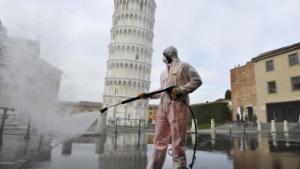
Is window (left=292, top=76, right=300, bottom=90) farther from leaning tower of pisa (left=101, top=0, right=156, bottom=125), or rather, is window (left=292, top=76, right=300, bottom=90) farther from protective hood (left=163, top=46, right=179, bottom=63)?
leaning tower of pisa (left=101, top=0, right=156, bottom=125)

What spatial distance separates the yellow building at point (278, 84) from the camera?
3048 cm

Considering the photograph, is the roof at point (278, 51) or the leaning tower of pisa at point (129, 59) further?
the leaning tower of pisa at point (129, 59)

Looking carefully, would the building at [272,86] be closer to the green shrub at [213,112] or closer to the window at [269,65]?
the window at [269,65]

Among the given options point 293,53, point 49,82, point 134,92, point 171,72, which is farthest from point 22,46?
point 134,92

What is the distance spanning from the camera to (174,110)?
3533 millimetres

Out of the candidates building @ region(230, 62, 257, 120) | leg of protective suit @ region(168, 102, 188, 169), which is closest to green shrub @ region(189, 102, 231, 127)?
building @ region(230, 62, 257, 120)

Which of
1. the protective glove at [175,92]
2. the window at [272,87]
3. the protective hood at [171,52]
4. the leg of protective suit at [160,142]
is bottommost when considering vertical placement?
the leg of protective suit at [160,142]

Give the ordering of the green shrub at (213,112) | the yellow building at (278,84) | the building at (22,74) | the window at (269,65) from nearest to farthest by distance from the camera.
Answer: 1. the building at (22,74)
2. the yellow building at (278,84)
3. the window at (269,65)
4. the green shrub at (213,112)

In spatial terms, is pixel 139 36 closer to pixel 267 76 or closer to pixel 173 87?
pixel 267 76

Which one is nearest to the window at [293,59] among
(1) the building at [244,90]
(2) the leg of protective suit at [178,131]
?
(1) the building at [244,90]

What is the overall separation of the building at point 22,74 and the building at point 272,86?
31272 millimetres

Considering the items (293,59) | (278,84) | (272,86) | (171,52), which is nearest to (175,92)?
(171,52)

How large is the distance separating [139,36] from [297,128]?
169 ft

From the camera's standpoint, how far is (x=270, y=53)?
111ft
